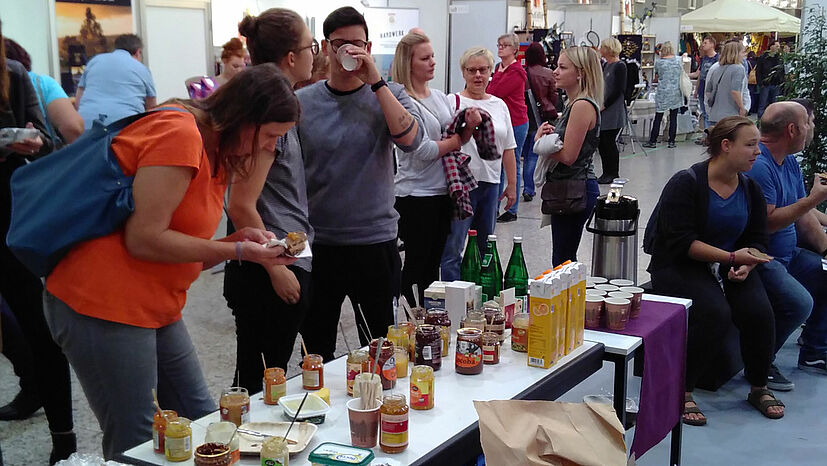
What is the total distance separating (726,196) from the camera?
141 inches

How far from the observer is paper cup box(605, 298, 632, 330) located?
255 cm

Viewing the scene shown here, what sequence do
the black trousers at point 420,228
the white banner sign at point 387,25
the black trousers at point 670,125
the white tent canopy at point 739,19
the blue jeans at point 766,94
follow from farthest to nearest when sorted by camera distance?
the white tent canopy at point 739,19, the blue jeans at point 766,94, the black trousers at point 670,125, the white banner sign at point 387,25, the black trousers at point 420,228

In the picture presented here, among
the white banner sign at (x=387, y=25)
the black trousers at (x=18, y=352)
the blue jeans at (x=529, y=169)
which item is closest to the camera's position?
the black trousers at (x=18, y=352)

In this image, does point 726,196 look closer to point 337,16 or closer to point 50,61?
point 337,16

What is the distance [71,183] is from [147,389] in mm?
500

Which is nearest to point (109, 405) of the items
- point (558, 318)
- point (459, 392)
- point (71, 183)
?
point (71, 183)

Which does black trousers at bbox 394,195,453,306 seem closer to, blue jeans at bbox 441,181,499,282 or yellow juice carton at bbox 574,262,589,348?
blue jeans at bbox 441,181,499,282

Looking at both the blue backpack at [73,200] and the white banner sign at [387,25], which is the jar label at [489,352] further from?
the white banner sign at [387,25]

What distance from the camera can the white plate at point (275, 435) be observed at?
1596mm

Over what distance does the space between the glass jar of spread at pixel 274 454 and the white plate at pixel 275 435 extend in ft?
0.20

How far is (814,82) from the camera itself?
5.18 m

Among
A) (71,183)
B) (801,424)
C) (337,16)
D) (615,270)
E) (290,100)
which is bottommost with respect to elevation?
(801,424)

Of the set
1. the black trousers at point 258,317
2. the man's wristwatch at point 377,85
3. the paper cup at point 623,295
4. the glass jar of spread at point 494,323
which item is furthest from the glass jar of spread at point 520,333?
the man's wristwatch at point 377,85

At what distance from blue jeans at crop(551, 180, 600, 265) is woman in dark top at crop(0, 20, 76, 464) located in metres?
2.47
